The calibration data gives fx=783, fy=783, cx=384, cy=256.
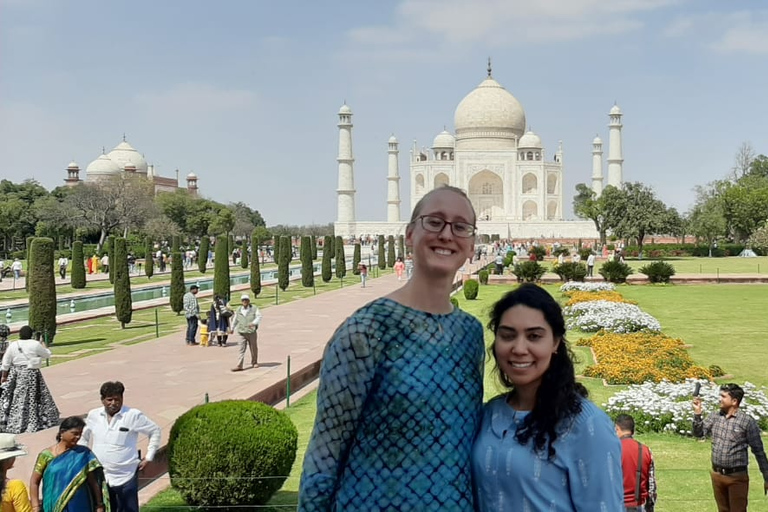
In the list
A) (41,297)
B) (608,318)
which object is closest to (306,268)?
(41,297)

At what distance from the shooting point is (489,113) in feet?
177

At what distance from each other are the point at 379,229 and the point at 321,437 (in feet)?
165

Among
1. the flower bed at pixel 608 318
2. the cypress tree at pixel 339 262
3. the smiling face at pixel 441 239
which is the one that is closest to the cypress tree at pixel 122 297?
the flower bed at pixel 608 318

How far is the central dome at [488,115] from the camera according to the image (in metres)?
54.1

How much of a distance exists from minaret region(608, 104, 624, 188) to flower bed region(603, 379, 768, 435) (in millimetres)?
47672

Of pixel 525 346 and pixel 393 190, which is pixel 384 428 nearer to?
pixel 525 346

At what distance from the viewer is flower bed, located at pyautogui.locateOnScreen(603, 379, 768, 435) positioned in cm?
565

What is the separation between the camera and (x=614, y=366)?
7.62 metres

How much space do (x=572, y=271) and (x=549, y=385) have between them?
17582mm

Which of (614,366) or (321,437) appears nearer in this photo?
(321,437)

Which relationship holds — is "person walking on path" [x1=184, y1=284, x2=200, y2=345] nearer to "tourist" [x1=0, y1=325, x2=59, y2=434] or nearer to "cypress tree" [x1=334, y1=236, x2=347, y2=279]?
"tourist" [x1=0, y1=325, x2=59, y2=434]

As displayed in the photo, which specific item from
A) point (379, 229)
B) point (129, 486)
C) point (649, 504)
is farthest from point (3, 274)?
point (379, 229)

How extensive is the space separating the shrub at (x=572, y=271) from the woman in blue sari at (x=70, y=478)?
54.1ft

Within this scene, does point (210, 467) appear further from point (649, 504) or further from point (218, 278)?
point (218, 278)
